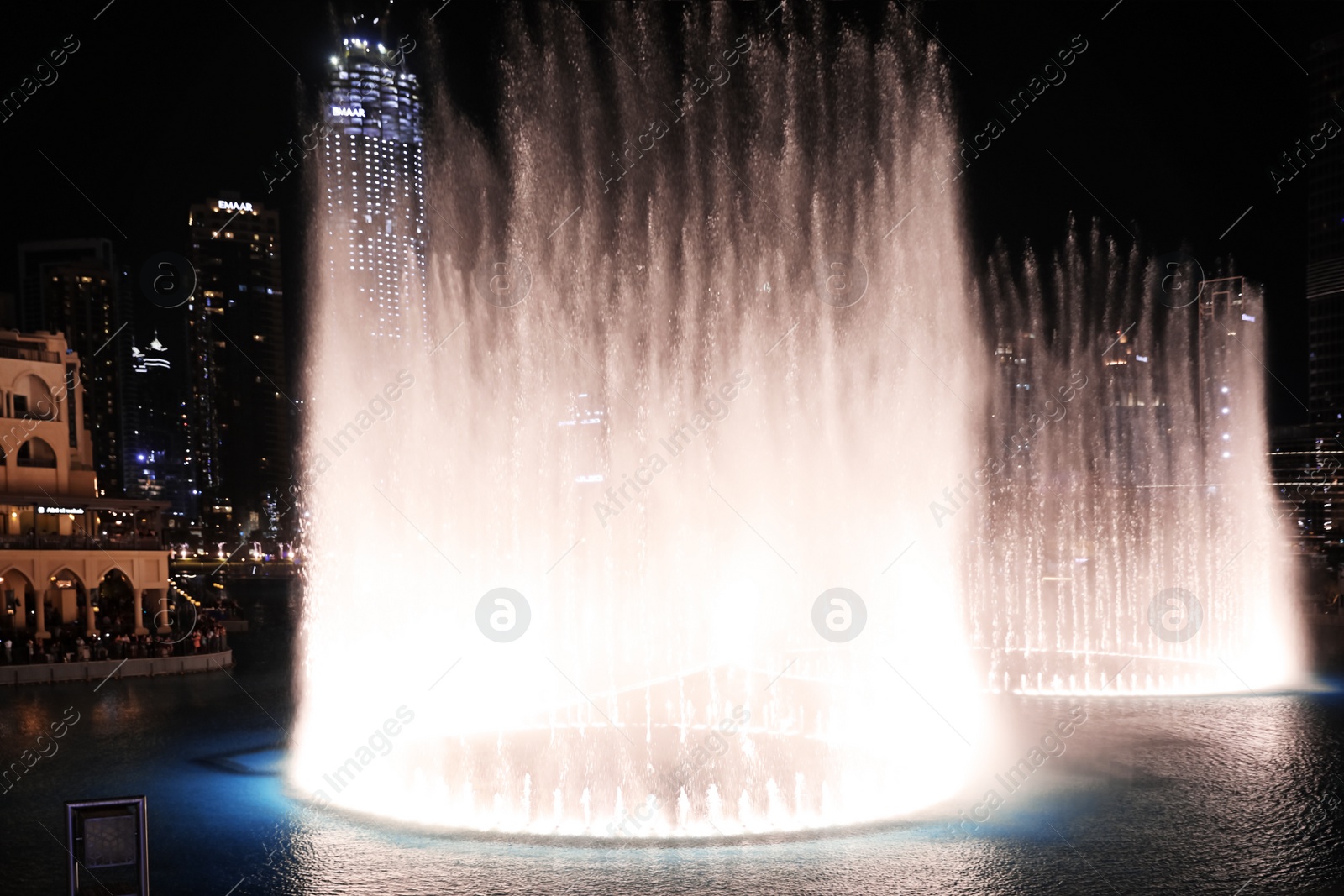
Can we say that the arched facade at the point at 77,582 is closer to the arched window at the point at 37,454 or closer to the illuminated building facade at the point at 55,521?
the illuminated building facade at the point at 55,521

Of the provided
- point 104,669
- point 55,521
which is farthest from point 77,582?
point 104,669

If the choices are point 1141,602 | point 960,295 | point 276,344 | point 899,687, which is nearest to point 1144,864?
point 899,687

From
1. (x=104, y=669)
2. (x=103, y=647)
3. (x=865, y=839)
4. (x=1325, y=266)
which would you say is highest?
(x=1325, y=266)

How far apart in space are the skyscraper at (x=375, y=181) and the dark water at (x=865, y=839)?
10.8m

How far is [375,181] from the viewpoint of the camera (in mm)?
71812

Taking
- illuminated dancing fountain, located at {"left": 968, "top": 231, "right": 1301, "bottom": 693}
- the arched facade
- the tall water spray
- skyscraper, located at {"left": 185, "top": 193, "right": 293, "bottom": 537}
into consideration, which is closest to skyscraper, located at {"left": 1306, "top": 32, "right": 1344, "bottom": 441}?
illuminated dancing fountain, located at {"left": 968, "top": 231, "right": 1301, "bottom": 693}

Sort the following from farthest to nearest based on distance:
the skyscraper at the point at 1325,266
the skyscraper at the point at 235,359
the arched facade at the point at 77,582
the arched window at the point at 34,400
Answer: the skyscraper at the point at 235,359
the skyscraper at the point at 1325,266
the arched window at the point at 34,400
the arched facade at the point at 77,582

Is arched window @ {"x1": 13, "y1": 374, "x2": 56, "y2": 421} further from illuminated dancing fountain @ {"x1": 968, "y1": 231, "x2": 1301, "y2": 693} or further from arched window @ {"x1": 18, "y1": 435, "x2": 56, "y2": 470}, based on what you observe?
illuminated dancing fountain @ {"x1": 968, "y1": 231, "x2": 1301, "y2": 693}

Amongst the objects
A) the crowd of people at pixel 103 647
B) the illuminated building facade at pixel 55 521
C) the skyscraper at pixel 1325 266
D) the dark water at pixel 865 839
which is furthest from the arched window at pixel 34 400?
the skyscraper at pixel 1325 266

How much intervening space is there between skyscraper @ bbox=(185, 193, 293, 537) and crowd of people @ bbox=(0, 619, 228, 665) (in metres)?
116

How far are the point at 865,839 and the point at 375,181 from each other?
65.9 m

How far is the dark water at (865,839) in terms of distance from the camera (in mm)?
11438

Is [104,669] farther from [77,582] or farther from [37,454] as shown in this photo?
[37,454]

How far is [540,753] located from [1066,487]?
1985 inches
